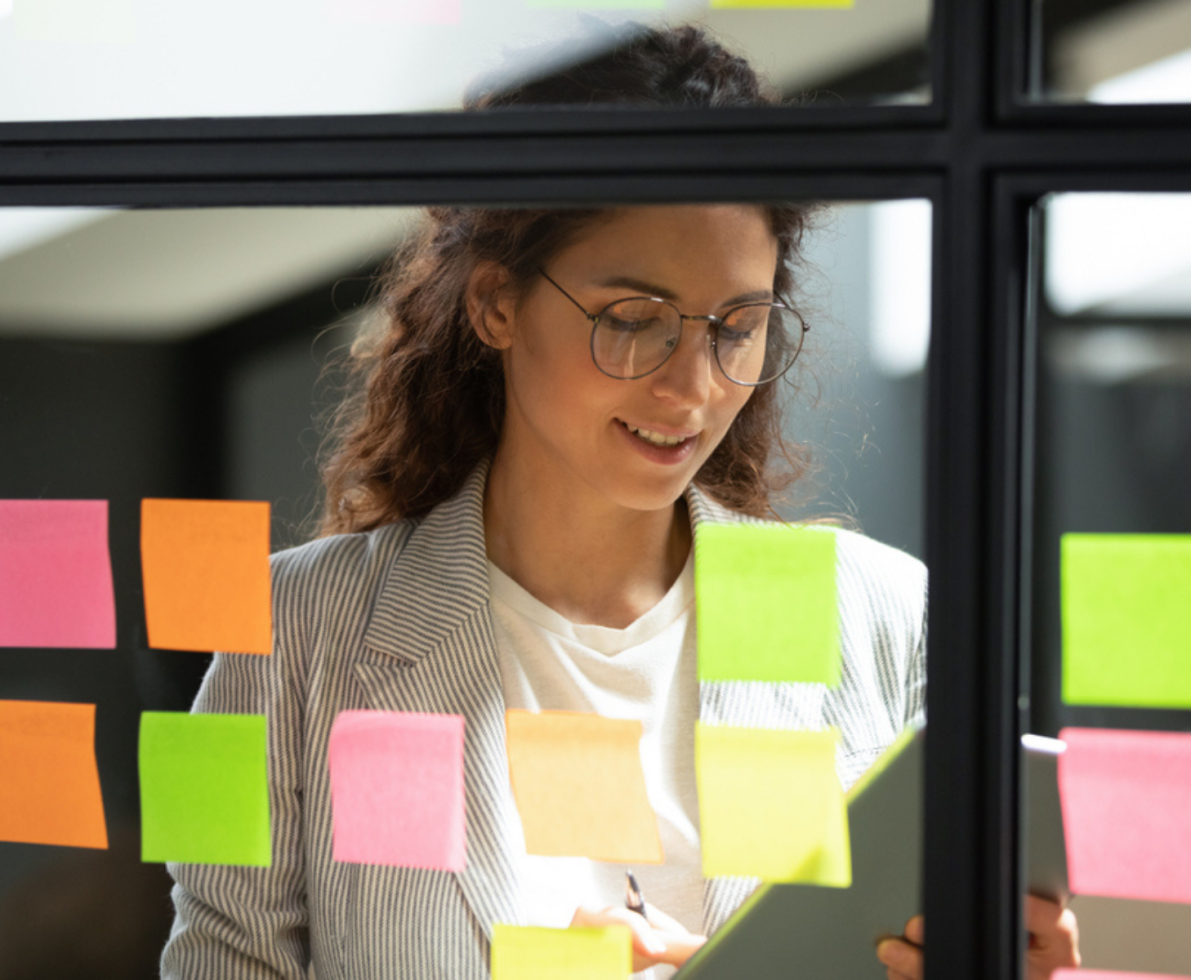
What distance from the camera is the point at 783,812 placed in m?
0.79

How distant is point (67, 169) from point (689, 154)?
1.60ft

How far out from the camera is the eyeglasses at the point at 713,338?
0.92 meters

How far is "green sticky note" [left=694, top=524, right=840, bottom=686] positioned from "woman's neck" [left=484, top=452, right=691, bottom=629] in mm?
315

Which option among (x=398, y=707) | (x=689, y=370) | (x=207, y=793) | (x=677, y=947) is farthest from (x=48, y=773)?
(x=689, y=370)

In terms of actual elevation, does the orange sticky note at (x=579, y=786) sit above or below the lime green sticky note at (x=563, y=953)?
above

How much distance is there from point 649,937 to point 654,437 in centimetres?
48

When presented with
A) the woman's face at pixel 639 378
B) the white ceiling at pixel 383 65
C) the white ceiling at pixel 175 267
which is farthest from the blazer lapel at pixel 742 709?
the white ceiling at pixel 175 267

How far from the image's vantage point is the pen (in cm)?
93

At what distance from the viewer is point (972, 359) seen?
2.17 ft

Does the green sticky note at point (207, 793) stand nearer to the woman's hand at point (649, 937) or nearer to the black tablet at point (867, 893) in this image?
the woman's hand at point (649, 937)

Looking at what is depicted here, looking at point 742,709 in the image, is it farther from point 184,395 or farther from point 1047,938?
point 184,395

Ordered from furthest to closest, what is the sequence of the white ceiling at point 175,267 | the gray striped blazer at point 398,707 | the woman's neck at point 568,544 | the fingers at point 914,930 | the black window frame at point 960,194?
the woman's neck at point 568,544, the white ceiling at point 175,267, the gray striped blazer at point 398,707, the fingers at point 914,930, the black window frame at point 960,194

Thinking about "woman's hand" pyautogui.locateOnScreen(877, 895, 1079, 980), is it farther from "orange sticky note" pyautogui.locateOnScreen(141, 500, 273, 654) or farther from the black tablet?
"orange sticky note" pyautogui.locateOnScreen(141, 500, 273, 654)

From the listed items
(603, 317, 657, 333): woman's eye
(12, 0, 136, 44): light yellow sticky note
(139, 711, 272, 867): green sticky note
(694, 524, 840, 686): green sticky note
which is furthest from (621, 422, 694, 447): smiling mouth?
(12, 0, 136, 44): light yellow sticky note
